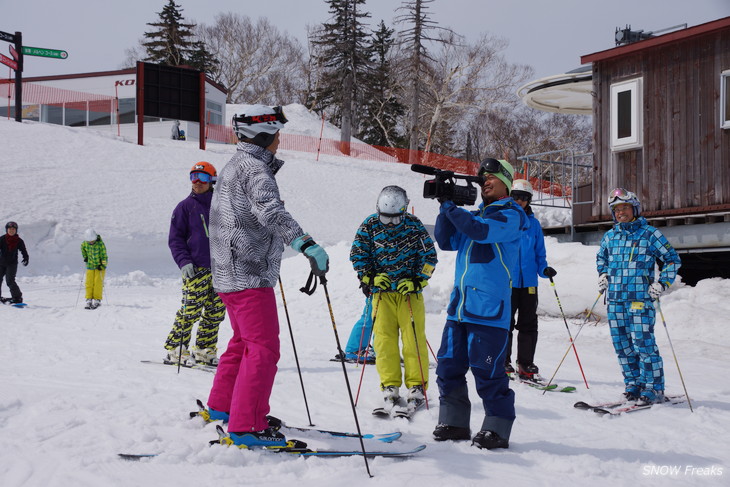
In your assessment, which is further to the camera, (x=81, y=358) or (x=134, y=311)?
(x=134, y=311)

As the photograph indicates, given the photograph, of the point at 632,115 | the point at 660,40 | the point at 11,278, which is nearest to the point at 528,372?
the point at 632,115

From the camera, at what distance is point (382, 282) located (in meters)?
4.89

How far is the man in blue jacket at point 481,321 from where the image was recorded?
3734 mm

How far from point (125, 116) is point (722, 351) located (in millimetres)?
34772

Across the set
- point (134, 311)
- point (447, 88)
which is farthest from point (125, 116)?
point (134, 311)

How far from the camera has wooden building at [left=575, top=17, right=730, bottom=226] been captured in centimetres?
1045

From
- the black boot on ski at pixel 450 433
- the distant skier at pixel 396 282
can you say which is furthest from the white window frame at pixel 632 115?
the black boot on ski at pixel 450 433

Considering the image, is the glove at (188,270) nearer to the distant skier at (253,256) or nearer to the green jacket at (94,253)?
the distant skier at (253,256)

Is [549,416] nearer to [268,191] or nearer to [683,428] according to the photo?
[683,428]

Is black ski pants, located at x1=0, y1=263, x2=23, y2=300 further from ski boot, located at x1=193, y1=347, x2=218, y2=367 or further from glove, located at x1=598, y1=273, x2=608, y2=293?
glove, located at x1=598, y1=273, x2=608, y2=293

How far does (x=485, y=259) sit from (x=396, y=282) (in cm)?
127

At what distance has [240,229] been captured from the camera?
11.6 ft

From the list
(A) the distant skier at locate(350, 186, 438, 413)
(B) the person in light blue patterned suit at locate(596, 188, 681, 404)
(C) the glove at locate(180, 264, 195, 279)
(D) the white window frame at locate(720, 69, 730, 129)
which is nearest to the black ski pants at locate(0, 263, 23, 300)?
(C) the glove at locate(180, 264, 195, 279)

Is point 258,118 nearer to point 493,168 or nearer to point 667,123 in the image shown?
point 493,168
